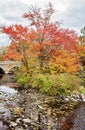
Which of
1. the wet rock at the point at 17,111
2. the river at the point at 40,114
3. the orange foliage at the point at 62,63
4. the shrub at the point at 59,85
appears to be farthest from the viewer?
the orange foliage at the point at 62,63

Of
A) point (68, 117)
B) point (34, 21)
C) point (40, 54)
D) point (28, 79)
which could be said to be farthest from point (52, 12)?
point (68, 117)

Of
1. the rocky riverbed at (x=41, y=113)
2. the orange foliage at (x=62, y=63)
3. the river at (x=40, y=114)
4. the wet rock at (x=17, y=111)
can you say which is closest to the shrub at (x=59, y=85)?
the rocky riverbed at (x=41, y=113)

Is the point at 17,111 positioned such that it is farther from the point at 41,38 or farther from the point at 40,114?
the point at 41,38

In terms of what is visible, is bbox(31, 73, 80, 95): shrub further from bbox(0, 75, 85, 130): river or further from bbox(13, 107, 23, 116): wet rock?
bbox(13, 107, 23, 116): wet rock

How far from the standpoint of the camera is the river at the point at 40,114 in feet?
45.3

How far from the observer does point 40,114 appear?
52.6ft

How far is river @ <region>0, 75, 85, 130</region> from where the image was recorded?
45.3ft

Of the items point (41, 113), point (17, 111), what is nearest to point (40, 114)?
point (41, 113)

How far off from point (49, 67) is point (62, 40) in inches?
122

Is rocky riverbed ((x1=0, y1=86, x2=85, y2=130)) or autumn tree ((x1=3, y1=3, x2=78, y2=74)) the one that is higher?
autumn tree ((x1=3, y1=3, x2=78, y2=74))

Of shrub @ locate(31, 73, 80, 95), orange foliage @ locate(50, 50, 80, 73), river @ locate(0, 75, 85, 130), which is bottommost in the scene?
river @ locate(0, 75, 85, 130)

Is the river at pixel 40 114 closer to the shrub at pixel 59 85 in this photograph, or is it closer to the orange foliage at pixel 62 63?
the shrub at pixel 59 85

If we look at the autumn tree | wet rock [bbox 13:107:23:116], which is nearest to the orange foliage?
the autumn tree

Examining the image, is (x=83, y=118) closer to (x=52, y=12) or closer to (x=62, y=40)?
(x=62, y=40)
